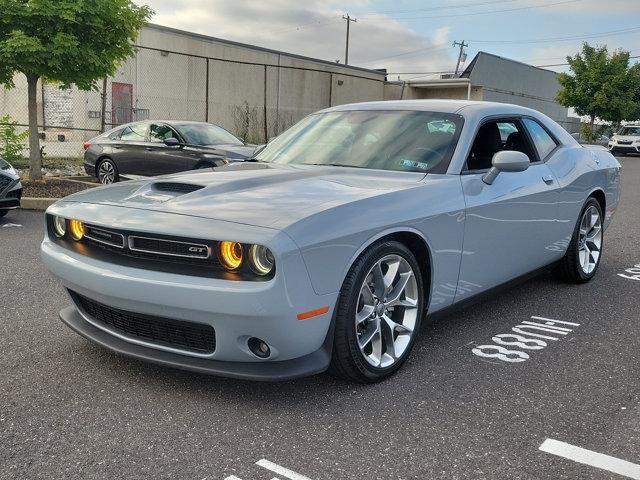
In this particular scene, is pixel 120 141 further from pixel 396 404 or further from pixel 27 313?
pixel 396 404

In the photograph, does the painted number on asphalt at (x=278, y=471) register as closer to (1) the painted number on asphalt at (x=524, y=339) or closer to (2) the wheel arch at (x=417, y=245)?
(2) the wheel arch at (x=417, y=245)

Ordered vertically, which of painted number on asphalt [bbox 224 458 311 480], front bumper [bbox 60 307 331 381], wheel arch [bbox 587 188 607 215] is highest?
wheel arch [bbox 587 188 607 215]

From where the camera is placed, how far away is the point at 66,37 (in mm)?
10164

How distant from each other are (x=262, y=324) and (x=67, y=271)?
1.15m

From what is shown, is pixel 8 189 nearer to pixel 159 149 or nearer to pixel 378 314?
pixel 159 149

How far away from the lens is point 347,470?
2521 mm

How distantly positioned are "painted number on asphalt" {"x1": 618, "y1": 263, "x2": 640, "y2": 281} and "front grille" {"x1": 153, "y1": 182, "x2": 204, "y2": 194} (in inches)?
166

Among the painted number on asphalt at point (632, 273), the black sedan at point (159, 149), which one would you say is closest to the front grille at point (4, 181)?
the black sedan at point (159, 149)

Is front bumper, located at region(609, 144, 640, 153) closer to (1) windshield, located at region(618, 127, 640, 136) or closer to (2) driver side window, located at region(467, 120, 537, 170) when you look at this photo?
(1) windshield, located at region(618, 127, 640, 136)

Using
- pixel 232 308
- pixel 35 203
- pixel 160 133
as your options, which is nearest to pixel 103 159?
pixel 160 133

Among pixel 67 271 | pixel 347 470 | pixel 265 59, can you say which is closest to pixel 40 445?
pixel 67 271

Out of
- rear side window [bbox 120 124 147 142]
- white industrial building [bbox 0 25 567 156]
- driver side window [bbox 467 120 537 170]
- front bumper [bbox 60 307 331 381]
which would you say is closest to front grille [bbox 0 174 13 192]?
rear side window [bbox 120 124 147 142]

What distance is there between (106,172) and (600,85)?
32.7m

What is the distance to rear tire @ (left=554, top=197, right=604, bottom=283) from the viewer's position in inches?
212
